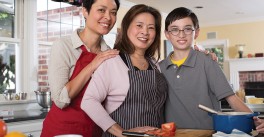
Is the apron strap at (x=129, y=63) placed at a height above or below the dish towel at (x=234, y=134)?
above

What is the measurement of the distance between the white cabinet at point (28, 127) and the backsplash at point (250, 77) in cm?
683

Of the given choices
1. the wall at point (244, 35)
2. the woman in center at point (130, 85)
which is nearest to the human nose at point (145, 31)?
the woman in center at point (130, 85)

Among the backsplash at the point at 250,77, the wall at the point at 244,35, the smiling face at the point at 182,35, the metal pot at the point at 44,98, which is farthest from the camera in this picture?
the backsplash at the point at 250,77

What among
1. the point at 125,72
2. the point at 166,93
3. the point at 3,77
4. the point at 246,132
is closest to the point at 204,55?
the point at 166,93

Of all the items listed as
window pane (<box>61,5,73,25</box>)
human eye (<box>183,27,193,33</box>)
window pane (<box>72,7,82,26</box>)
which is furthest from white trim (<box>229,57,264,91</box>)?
human eye (<box>183,27,193,33</box>)

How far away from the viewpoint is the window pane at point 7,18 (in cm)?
349

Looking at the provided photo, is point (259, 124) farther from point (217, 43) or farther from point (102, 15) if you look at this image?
point (217, 43)

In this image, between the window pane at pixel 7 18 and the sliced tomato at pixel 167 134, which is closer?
the sliced tomato at pixel 167 134

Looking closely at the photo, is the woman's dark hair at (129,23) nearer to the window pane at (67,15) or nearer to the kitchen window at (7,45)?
the kitchen window at (7,45)

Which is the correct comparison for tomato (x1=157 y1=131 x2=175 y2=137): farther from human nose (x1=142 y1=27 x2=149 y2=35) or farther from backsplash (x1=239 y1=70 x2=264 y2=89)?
backsplash (x1=239 y1=70 x2=264 y2=89)

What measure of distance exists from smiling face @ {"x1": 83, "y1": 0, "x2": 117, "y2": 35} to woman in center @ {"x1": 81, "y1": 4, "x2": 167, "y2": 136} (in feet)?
0.25

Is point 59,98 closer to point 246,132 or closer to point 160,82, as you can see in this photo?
point 160,82

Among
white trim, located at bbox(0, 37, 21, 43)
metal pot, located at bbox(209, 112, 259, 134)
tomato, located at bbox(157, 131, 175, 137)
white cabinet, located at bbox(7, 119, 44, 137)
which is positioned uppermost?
white trim, located at bbox(0, 37, 21, 43)

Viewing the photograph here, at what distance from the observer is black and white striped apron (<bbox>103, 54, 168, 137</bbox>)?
1.30 metres
